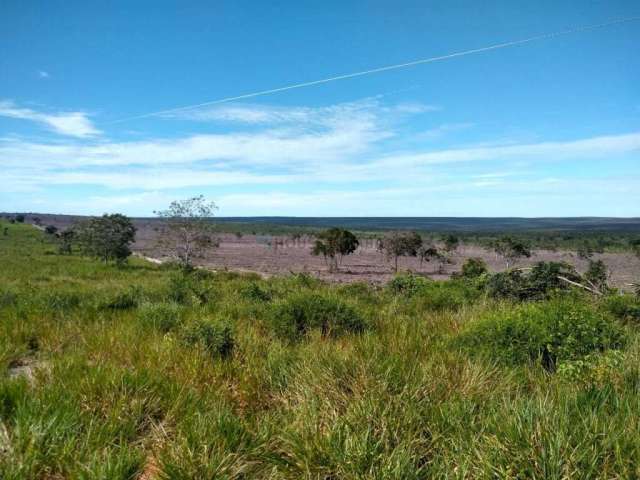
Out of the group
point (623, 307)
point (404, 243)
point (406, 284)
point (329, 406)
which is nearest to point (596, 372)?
point (329, 406)

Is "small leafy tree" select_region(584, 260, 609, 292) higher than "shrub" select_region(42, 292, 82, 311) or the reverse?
the reverse

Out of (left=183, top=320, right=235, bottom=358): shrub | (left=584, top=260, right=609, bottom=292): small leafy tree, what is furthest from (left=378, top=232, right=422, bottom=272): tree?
(left=183, top=320, right=235, bottom=358): shrub

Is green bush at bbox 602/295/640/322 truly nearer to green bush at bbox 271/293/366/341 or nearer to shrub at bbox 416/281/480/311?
shrub at bbox 416/281/480/311

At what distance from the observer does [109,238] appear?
170 feet

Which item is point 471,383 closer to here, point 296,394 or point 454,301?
point 296,394

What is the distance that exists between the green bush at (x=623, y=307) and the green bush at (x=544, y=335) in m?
3.97

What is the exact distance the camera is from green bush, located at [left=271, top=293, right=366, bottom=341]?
7.06m

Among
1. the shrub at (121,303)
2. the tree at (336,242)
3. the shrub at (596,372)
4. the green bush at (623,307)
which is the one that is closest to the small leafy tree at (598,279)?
the green bush at (623,307)

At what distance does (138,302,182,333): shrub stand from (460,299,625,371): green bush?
4396mm

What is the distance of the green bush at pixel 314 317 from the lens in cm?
706

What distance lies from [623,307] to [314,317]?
705cm

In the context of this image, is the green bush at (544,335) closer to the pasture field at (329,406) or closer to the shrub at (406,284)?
the pasture field at (329,406)

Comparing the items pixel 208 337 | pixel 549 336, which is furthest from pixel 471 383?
pixel 208 337

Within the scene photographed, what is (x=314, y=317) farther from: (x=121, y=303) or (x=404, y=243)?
(x=404, y=243)
